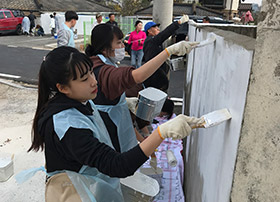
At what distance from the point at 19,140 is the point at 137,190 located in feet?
7.01

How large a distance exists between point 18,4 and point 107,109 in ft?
78.2

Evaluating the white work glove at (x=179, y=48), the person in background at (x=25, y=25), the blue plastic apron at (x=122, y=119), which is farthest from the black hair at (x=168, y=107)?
the person in background at (x=25, y=25)

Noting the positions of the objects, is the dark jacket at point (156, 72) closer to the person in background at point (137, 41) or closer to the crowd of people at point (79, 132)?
the crowd of people at point (79, 132)

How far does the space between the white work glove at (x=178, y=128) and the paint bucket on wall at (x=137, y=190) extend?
1107 mm

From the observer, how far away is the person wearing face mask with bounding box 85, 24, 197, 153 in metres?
1.75

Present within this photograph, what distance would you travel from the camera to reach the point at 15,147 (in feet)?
11.0

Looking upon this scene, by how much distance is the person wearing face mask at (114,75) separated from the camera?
175 centimetres

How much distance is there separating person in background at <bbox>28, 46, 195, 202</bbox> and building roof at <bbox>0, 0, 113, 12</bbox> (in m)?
23.3

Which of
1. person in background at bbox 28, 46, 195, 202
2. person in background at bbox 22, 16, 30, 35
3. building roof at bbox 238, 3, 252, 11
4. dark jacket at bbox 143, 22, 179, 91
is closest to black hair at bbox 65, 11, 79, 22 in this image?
dark jacket at bbox 143, 22, 179, 91

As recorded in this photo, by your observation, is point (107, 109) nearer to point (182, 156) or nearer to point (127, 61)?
point (182, 156)

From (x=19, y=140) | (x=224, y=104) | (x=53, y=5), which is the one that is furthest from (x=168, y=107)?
(x=53, y=5)

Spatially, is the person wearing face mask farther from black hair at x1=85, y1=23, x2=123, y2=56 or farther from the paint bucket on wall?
the paint bucket on wall

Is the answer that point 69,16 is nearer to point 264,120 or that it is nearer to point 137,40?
point 137,40

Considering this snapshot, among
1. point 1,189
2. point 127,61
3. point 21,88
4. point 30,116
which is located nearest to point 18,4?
point 127,61
